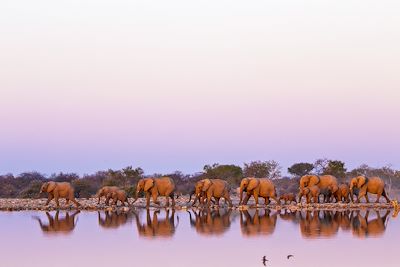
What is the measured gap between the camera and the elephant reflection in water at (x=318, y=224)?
28441 mm

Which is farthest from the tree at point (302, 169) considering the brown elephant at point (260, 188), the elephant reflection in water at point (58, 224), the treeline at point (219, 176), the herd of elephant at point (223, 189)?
the elephant reflection in water at point (58, 224)

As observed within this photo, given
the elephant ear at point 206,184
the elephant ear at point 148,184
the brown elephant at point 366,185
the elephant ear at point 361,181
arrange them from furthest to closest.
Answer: the brown elephant at point 366,185 → the elephant ear at point 361,181 → the elephant ear at point 206,184 → the elephant ear at point 148,184

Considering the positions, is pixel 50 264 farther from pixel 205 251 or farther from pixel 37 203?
pixel 37 203

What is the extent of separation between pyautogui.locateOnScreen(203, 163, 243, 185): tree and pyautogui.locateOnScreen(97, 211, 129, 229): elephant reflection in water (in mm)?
33574

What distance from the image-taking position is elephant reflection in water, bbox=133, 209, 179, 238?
93.6ft

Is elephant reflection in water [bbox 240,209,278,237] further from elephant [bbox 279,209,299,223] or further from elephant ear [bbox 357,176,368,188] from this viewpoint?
elephant ear [bbox 357,176,368,188]

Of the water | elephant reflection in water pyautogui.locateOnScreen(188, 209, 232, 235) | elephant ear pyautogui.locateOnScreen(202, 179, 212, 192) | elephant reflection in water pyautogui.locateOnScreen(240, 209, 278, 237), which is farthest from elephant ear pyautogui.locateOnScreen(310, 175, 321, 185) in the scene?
the water

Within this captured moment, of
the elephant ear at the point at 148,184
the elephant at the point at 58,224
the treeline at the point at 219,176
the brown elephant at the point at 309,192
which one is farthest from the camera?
the treeline at the point at 219,176

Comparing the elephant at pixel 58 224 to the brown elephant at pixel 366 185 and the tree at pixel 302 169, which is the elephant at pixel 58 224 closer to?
the brown elephant at pixel 366 185

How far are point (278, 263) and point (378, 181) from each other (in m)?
30.3

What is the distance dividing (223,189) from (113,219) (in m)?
11.0

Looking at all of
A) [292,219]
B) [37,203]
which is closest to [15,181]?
[37,203]

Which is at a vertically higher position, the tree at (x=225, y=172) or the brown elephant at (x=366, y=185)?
the tree at (x=225, y=172)

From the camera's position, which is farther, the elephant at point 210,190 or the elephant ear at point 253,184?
the elephant ear at point 253,184
